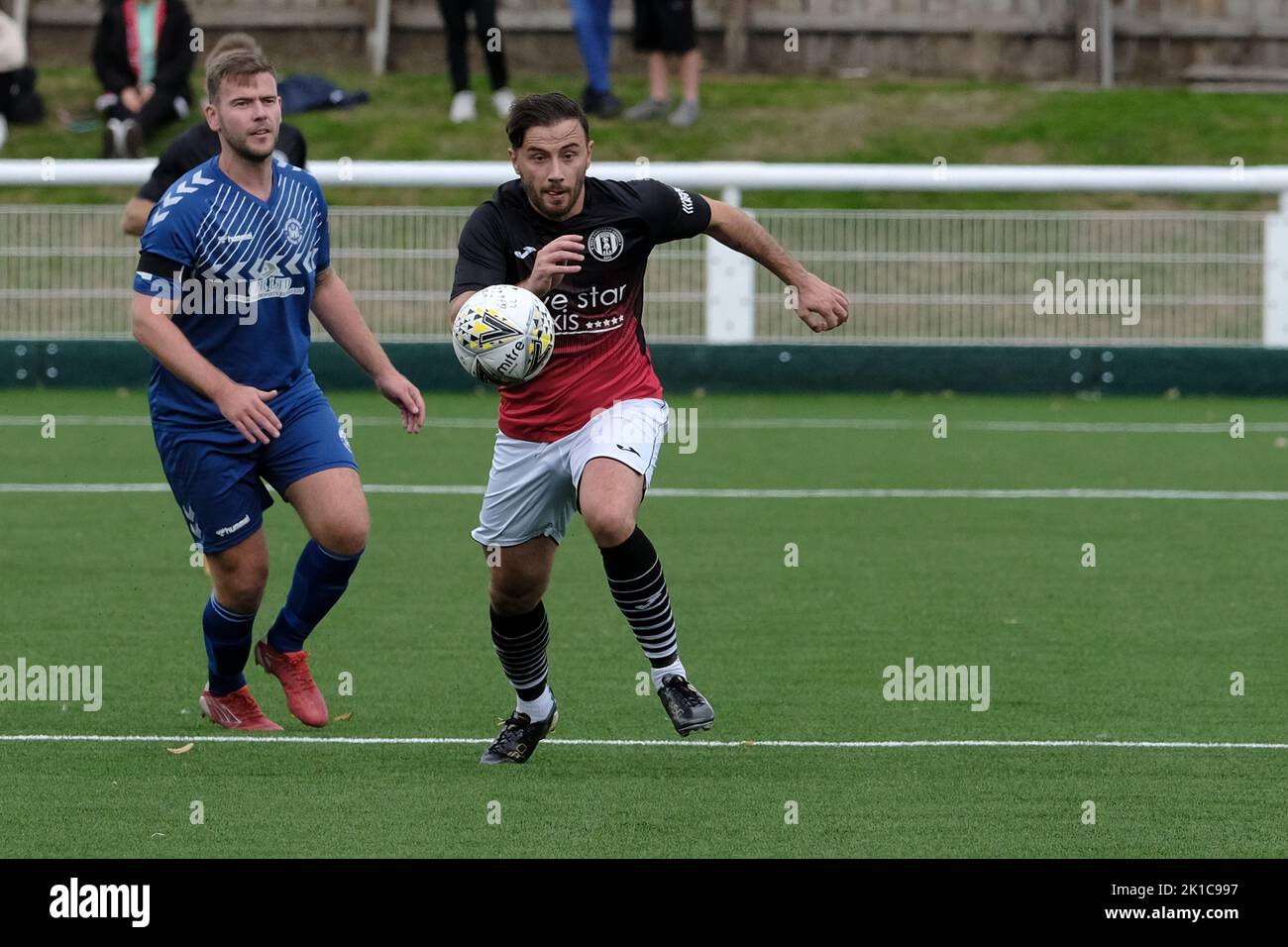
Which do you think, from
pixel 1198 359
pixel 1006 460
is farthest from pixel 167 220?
pixel 1198 359

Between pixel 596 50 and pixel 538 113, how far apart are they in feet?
45.2

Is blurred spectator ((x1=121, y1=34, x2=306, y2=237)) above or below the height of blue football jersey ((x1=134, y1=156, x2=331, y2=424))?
above

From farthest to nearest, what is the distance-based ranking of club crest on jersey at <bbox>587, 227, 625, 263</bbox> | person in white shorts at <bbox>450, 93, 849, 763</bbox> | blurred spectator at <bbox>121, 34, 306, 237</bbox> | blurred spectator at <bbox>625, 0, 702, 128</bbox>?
blurred spectator at <bbox>625, 0, 702, 128</bbox>
blurred spectator at <bbox>121, 34, 306, 237</bbox>
club crest on jersey at <bbox>587, 227, 625, 263</bbox>
person in white shorts at <bbox>450, 93, 849, 763</bbox>

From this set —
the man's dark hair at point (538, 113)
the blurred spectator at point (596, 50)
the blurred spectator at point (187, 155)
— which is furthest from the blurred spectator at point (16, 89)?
the man's dark hair at point (538, 113)

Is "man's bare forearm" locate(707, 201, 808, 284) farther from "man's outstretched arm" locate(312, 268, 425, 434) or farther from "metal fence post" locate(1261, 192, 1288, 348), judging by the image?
"metal fence post" locate(1261, 192, 1288, 348)

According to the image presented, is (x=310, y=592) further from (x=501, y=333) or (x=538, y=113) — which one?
(x=538, y=113)

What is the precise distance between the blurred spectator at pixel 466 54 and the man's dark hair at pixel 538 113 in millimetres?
13152

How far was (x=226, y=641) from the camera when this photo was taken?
6.88 meters

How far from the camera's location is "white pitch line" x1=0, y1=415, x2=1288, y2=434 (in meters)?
14.9

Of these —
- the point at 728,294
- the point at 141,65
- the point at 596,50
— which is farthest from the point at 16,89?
the point at 728,294

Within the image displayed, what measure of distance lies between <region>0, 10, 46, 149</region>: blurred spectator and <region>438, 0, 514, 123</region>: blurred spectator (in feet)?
12.6

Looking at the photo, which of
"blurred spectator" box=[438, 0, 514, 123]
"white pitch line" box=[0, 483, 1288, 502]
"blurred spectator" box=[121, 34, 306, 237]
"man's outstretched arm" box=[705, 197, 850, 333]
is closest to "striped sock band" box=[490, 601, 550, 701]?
"man's outstretched arm" box=[705, 197, 850, 333]

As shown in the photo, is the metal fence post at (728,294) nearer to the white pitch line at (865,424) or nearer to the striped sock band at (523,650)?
the white pitch line at (865,424)

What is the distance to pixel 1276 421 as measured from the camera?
50.4 ft
